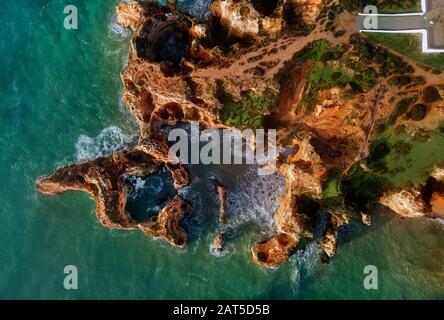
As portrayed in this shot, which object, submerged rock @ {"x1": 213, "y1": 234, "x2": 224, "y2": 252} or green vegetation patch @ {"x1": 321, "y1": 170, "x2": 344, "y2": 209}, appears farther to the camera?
submerged rock @ {"x1": 213, "y1": 234, "x2": 224, "y2": 252}

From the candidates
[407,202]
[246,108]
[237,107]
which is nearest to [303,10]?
[246,108]

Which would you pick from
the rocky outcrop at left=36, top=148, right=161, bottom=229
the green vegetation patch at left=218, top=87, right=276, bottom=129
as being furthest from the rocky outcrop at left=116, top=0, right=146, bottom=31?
the rocky outcrop at left=36, top=148, right=161, bottom=229

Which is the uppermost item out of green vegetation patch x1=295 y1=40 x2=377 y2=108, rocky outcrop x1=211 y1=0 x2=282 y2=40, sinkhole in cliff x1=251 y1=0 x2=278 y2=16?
sinkhole in cliff x1=251 y1=0 x2=278 y2=16

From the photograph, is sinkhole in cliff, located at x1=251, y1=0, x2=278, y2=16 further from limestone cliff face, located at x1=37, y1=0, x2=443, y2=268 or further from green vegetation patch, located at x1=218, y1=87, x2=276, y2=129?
green vegetation patch, located at x1=218, y1=87, x2=276, y2=129

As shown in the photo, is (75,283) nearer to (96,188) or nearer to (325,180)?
(96,188)

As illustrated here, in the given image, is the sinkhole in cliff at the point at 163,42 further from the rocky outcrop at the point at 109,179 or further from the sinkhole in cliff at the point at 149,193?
the sinkhole in cliff at the point at 149,193

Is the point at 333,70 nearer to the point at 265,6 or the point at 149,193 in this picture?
the point at 265,6
